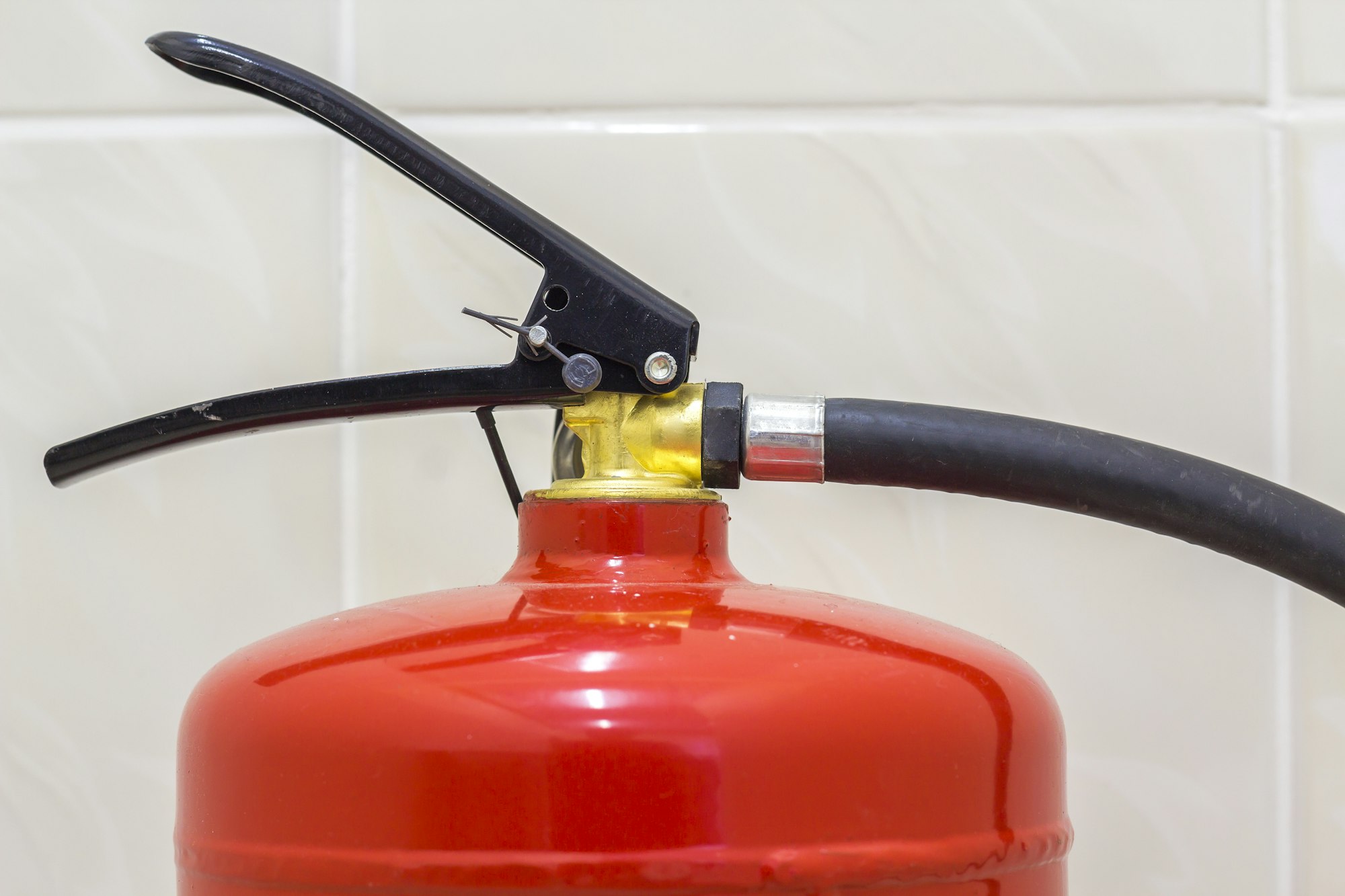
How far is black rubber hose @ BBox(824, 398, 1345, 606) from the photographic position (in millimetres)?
272

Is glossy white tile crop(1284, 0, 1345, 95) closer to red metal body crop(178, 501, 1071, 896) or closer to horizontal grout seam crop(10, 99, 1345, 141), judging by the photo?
horizontal grout seam crop(10, 99, 1345, 141)

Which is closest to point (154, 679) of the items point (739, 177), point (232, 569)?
point (232, 569)

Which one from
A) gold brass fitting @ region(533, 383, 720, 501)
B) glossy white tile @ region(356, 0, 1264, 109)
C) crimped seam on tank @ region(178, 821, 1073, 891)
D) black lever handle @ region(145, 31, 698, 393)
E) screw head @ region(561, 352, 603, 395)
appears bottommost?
crimped seam on tank @ region(178, 821, 1073, 891)

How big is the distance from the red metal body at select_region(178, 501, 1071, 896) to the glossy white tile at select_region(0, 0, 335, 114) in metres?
0.27

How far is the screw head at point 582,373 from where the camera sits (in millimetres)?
269

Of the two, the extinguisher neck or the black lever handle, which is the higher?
the black lever handle

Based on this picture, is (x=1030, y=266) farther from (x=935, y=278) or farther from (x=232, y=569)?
(x=232, y=569)

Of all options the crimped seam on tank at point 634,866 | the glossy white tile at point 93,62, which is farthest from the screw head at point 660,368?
the glossy white tile at point 93,62

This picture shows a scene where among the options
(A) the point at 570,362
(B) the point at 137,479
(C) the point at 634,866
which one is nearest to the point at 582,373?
(A) the point at 570,362

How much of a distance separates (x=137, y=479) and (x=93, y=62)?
163mm

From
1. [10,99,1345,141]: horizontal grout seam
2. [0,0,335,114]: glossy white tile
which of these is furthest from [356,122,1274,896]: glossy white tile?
[0,0,335,114]: glossy white tile

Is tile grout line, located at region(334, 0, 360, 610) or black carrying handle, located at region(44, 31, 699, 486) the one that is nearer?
black carrying handle, located at region(44, 31, 699, 486)

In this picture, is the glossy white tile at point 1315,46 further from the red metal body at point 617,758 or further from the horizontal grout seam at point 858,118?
the red metal body at point 617,758

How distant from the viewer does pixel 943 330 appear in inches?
16.2
